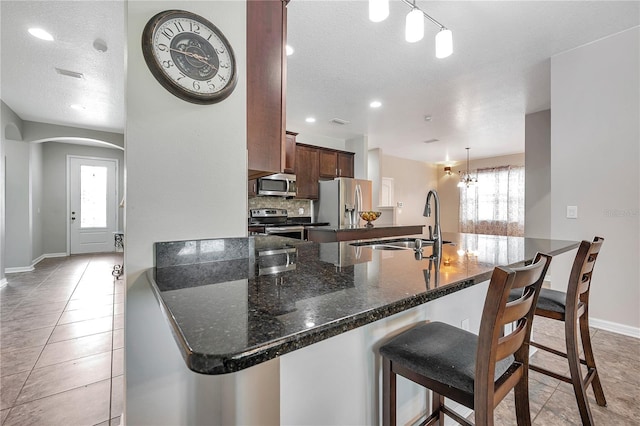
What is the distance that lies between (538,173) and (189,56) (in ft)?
16.1

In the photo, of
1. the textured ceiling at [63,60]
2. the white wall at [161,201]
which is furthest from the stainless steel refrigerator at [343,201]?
the white wall at [161,201]

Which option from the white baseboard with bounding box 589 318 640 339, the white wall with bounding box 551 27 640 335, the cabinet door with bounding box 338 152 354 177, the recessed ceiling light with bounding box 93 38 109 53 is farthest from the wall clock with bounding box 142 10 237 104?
the cabinet door with bounding box 338 152 354 177

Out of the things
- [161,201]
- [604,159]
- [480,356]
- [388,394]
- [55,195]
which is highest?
[604,159]

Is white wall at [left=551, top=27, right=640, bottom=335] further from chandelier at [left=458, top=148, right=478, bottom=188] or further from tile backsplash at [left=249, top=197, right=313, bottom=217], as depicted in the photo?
chandelier at [left=458, top=148, right=478, bottom=188]

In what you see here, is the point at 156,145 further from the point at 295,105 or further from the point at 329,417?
the point at 295,105

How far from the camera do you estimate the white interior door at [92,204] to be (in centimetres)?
658

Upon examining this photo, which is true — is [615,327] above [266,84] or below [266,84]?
below

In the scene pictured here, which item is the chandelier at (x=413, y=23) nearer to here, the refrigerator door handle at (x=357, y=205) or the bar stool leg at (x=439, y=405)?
the bar stool leg at (x=439, y=405)

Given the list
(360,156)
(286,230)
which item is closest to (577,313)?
(286,230)

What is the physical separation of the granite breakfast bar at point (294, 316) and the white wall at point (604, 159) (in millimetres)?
1855

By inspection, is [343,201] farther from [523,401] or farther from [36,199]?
[36,199]

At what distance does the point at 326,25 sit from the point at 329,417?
2568 millimetres

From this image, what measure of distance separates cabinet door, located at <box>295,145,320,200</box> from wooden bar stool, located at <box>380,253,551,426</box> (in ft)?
13.1

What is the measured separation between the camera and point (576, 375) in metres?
1.42
